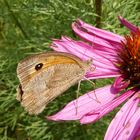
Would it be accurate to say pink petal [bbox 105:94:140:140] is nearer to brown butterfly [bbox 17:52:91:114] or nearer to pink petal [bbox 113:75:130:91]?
pink petal [bbox 113:75:130:91]

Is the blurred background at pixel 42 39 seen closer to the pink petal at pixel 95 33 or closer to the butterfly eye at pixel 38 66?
the pink petal at pixel 95 33

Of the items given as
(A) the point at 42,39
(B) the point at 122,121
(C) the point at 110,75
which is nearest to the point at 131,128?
(B) the point at 122,121

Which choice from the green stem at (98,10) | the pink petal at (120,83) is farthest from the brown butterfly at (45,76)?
the green stem at (98,10)

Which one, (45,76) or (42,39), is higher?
(45,76)

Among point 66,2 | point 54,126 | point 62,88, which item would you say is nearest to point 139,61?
point 62,88

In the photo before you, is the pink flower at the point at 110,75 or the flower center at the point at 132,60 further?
the flower center at the point at 132,60

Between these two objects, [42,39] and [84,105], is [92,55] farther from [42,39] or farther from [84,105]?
[42,39]
